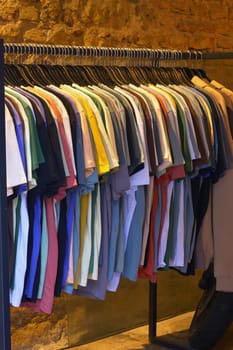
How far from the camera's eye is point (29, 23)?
297cm

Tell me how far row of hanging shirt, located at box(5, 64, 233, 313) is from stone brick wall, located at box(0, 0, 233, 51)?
94cm

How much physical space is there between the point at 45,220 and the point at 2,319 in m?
0.63

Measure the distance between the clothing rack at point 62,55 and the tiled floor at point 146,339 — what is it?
0.06 metres

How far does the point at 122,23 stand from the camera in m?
3.32

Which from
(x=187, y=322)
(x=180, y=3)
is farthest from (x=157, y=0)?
(x=187, y=322)

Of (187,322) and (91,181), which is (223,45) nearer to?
(187,322)

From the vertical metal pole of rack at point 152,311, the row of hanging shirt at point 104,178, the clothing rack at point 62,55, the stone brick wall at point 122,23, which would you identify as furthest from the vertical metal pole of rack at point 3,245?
the vertical metal pole of rack at point 152,311

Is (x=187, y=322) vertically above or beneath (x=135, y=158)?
beneath

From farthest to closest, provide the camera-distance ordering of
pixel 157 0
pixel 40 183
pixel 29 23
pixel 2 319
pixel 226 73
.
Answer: pixel 226 73, pixel 157 0, pixel 29 23, pixel 40 183, pixel 2 319

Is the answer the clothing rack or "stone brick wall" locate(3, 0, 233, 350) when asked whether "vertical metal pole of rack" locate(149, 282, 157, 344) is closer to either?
the clothing rack

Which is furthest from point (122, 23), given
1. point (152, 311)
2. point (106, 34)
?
point (152, 311)

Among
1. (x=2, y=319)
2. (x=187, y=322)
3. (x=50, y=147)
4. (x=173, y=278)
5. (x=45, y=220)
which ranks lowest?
(x=187, y=322)

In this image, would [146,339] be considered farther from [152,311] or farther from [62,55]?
[62,55]

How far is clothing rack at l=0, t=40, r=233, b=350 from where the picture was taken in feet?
4.53
